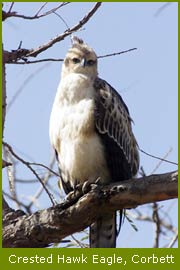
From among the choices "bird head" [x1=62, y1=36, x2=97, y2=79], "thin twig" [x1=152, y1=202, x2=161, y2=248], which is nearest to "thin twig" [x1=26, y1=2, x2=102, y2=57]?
"thin twig" [x1=152, y1=202, x2=161, y2=248]

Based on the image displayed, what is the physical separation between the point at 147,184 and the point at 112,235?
1.45 m

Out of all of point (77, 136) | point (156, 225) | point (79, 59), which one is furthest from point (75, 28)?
point (79, 59)

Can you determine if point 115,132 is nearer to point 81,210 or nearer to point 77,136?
point 77,136

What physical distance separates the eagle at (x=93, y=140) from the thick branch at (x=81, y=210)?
2.33 feet

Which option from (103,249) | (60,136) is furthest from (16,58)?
(103,249)

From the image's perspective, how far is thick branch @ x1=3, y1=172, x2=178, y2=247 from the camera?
14.8ft

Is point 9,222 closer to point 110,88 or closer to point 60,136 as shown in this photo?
point 60,136

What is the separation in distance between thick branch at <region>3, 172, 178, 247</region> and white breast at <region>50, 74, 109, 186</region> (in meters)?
0.82

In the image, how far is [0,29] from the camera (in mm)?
4820

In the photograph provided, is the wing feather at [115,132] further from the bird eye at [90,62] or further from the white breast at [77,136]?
the bird eye at [90,62]

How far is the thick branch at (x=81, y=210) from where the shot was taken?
14.8 ft

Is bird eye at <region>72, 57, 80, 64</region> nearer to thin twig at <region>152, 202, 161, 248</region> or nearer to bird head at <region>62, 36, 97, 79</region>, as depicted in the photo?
bird head at <region>62, 36, 97, 79</region>

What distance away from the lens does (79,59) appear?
6.62m

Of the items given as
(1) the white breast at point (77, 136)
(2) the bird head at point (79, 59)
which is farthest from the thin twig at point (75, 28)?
(2) the bird head at point (79, 59)
